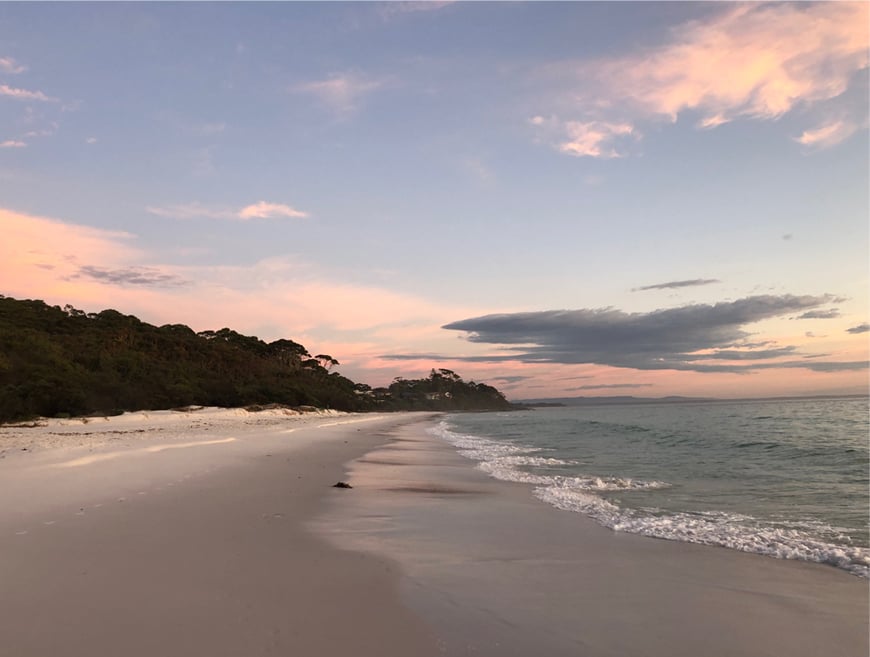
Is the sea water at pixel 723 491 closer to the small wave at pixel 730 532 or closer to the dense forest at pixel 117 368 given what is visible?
the small wave at pixel 730 532

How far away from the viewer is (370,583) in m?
5.97

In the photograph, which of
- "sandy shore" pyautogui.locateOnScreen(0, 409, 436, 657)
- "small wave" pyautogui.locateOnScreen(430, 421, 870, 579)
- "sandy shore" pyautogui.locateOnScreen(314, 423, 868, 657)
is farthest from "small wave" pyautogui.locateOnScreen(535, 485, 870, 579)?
"sandy shore" pyautogui.locateOnScreen(0, 409, 436, 657)

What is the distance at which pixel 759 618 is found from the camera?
208 inches

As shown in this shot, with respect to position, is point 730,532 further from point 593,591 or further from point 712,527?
point 593,591

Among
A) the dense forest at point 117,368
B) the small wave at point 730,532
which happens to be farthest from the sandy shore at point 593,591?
the dense forest at point 117,368

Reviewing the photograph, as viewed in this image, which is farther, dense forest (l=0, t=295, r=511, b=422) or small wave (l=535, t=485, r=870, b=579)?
dense forest (l=0, t=295, r=511, b=422)

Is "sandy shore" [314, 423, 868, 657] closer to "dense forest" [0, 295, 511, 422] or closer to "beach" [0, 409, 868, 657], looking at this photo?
"beach" [0, 409, 868, 657]

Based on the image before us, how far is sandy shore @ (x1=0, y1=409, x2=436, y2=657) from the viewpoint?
4312 mm

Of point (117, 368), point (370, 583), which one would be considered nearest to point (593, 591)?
point (370, 583)

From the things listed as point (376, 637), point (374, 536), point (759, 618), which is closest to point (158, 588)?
point (376, 637)

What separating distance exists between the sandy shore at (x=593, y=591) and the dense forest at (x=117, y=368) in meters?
31.5

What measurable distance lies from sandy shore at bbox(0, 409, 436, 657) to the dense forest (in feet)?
81.0

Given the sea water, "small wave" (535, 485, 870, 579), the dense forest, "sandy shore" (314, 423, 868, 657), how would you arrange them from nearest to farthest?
"sandy shore" (314, 423, 868, 657)
"small wave" (535, 485, 870, 579)
the sea water
the dense forest

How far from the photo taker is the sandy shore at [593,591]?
15.2 feet
